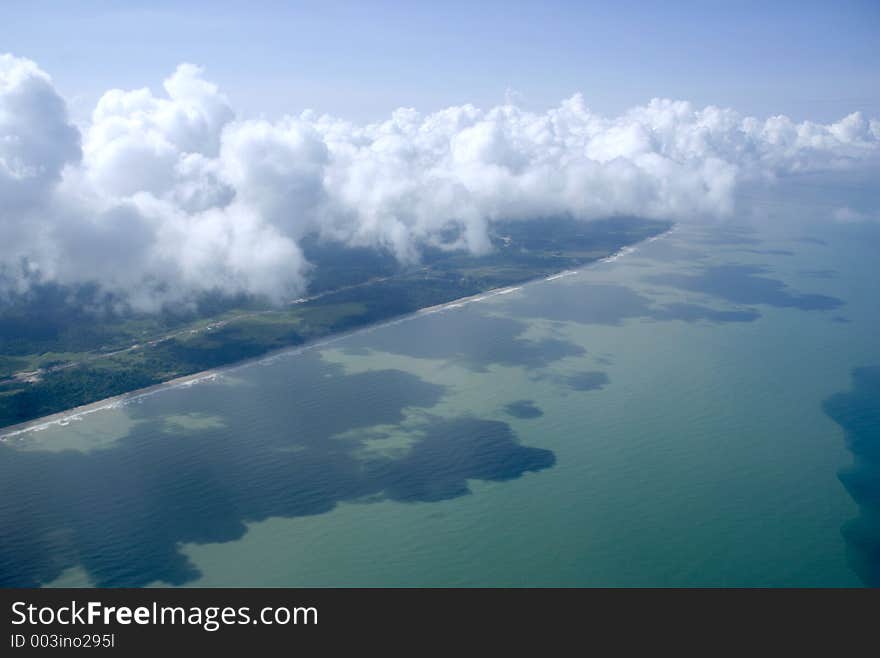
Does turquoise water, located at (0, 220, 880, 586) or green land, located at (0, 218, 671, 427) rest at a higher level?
green land, located at (0, 218, 671, 427)

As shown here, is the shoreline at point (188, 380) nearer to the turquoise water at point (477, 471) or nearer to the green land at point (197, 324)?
Answer: the green land at point (197, 324)

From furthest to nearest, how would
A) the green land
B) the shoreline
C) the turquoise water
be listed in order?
the green land, the shoreline, the turquoise water

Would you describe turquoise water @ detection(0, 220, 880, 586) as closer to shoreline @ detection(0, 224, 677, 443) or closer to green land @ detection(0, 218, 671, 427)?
shoreline @ detection(0, 224, 677, 443)

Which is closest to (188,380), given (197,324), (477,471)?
(197,324)

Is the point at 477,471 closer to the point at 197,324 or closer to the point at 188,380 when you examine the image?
the point at 188,380

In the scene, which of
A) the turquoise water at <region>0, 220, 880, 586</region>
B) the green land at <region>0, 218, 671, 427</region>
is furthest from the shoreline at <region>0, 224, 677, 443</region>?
the turquoise water at <region>0, 220, 880, 586</region>

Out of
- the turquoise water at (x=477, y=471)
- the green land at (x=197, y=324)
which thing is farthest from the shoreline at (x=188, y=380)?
the turquoise water at (x=477, y=471)
